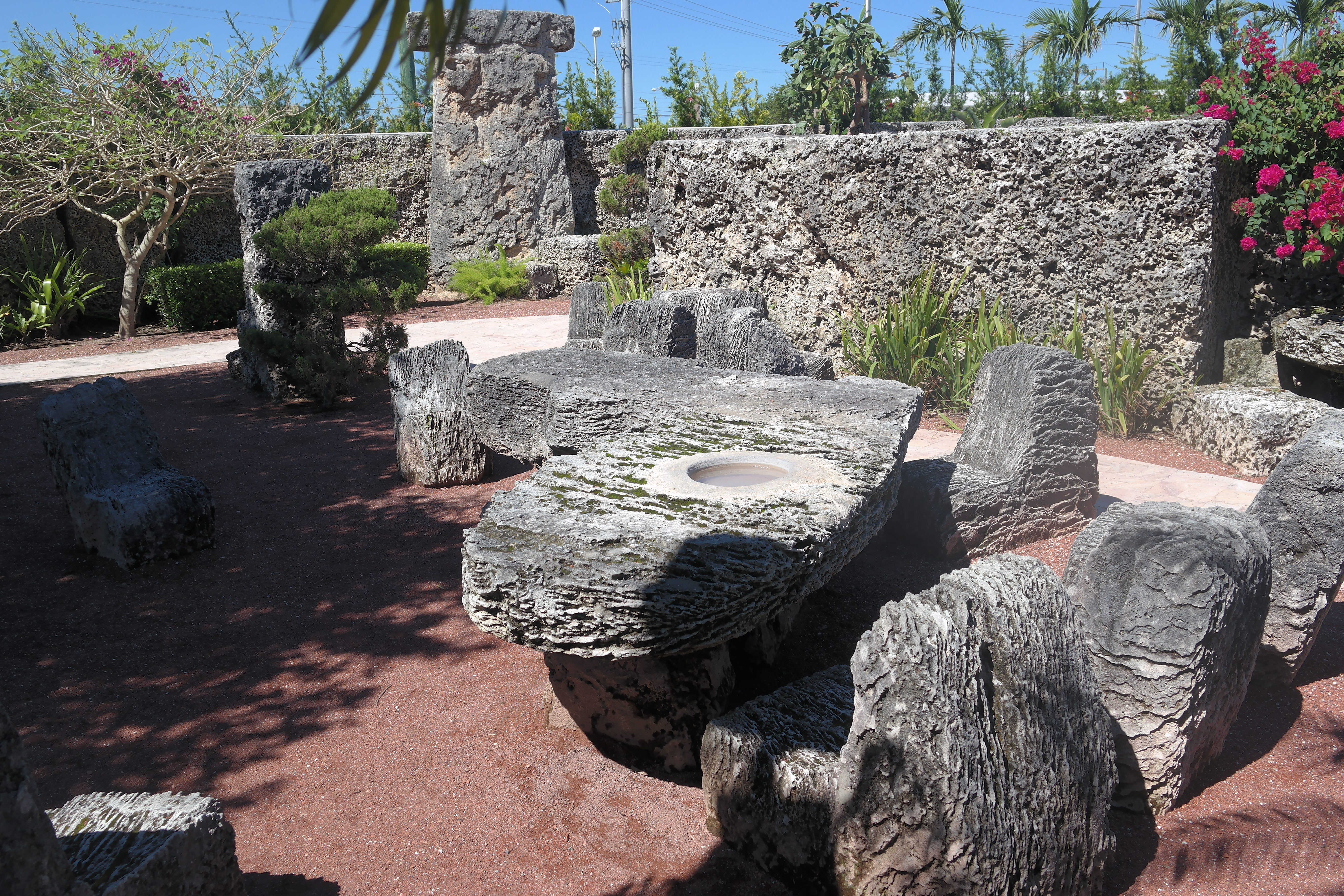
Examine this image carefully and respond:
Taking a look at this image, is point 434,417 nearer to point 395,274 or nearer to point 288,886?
point 395,274

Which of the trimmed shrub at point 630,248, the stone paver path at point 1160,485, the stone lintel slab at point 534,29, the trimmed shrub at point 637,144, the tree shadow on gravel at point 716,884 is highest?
the stone lintel slab at point 534,29

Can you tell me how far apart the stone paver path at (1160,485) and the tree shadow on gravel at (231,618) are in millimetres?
2535

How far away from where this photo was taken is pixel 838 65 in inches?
518

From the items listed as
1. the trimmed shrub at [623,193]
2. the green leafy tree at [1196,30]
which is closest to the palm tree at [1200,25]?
the green leafy tree at [1196,30]

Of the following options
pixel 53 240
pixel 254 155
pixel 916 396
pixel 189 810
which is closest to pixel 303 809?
pixel 189 810

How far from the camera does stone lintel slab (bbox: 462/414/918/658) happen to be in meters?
2.20

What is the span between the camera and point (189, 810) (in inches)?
78.3

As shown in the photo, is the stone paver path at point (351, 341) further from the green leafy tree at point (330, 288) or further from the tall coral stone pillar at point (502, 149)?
the tall coral stone pillar at point (502, 149)

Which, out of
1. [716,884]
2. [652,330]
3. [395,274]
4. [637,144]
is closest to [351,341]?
[395,274]

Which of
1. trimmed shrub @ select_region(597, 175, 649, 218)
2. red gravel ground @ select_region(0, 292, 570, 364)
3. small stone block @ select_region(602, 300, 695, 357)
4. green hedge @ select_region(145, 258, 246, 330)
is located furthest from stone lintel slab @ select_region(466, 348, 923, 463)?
green hedge @ select_region(145, 258, 246, 330)

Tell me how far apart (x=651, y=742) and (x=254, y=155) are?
1035 cm

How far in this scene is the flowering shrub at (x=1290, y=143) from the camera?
16.0 ft

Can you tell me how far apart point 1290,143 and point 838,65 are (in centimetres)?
905

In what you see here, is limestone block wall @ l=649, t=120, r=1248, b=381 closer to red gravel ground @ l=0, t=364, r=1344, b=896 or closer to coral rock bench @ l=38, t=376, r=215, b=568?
red gravel ground @ l=0, t=364, r=1344, b=896
